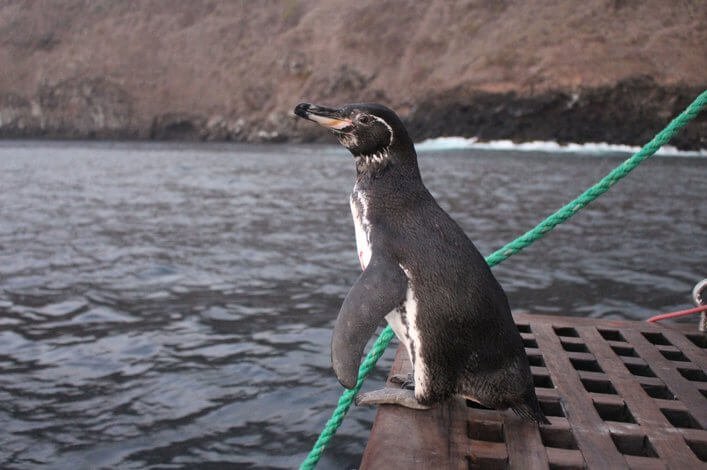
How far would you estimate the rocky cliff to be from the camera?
4053cm

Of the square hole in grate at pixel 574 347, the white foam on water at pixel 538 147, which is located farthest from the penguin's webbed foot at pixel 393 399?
the white foam on water at pixel 538 147

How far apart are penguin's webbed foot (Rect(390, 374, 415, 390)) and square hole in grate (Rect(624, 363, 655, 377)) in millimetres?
929

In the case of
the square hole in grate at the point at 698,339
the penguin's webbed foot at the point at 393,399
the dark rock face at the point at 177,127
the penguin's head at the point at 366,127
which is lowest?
the square hole in grate at the point at 698,339

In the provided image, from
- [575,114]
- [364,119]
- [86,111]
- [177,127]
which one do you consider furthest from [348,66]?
[364,119]

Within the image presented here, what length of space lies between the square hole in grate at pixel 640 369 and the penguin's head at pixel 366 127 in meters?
1.29

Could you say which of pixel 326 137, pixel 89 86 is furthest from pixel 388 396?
pixel 89 86

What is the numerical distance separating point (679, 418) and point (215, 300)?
13.8 ft

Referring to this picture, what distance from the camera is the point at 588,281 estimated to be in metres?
6.68

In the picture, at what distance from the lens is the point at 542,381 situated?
271cm

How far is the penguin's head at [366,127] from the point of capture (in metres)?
2.48

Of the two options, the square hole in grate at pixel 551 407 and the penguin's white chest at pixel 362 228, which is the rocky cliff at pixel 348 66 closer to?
the square hole in grate at pixel 551 407

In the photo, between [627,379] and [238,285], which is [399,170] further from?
[238,285]

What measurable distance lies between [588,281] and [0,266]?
572 centimetres

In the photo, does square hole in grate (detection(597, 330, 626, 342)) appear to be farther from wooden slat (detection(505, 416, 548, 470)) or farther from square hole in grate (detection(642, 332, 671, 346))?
wooden slat (detection(505, 416, 548, 470))
